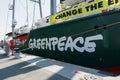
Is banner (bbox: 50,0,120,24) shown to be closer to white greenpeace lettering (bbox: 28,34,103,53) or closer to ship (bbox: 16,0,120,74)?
ship (bbox: 16,0,120,74)

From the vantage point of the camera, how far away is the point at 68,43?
807 centimetres

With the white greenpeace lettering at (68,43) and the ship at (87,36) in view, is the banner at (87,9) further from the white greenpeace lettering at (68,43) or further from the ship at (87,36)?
the white greenpeace lettering at (68,43)

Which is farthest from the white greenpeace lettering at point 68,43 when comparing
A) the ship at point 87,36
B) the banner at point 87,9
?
the banner at point 87,9

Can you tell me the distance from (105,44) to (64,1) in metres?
4.57

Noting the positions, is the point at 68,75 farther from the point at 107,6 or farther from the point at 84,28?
the point at 107,6

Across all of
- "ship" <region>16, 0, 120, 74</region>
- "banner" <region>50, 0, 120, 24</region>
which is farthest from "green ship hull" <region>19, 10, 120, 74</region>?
"banner" <region>50, 0, 120, 24</region>

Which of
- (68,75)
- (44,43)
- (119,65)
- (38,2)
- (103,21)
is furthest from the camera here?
(38,2)

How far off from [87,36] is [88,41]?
174 millimetres

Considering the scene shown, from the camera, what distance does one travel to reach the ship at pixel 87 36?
6635mm

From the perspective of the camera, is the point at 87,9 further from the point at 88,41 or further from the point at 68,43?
the point at 68,43

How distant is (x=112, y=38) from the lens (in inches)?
261

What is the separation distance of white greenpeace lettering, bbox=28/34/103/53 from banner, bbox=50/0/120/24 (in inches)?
33.3

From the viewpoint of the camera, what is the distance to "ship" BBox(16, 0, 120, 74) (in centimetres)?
663

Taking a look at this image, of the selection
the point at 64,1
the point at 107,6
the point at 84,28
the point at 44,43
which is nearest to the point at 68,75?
the point at 84,28
